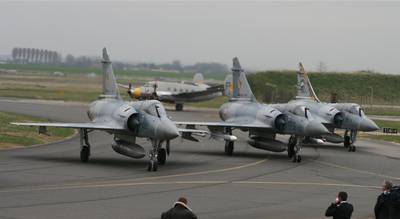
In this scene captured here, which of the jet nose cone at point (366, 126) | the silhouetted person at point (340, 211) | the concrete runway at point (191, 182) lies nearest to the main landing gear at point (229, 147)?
the concrete runway at point (191, 182)

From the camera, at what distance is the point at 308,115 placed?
1326 inches

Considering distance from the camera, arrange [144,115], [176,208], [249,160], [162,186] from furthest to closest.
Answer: [249,160]
[144,115]
[162,186]
[176,208]

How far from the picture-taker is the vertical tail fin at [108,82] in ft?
111

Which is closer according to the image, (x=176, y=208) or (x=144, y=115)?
(x=176, y=208)

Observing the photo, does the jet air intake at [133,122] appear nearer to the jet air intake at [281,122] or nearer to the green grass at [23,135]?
the jet air intake at [281,122]

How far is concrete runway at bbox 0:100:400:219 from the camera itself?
1894 cm

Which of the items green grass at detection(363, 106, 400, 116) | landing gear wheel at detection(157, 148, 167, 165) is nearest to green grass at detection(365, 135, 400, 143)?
landing gear wheel at detection(157, 148, 167, 165)

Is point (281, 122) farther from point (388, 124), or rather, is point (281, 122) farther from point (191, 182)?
point (388, 124)

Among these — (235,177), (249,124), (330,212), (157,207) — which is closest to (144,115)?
(235,177)

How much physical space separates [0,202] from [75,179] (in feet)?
18.0

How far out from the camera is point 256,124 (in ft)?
115

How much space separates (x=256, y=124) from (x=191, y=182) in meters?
10.8

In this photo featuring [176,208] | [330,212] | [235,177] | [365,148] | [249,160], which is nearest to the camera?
[176,208]

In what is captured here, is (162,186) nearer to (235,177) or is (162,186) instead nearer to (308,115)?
(235,177)
